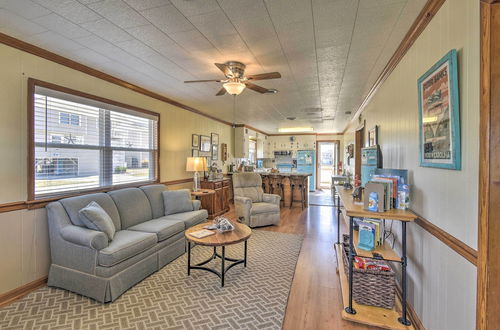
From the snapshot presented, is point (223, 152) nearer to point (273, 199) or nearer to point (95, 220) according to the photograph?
point (273, 199)

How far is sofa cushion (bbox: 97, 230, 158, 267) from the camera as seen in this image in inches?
88.1

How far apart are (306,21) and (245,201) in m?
3.25

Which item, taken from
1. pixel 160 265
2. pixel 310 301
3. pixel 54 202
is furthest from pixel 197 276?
pixel 54 202

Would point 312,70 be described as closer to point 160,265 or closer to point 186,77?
point 186,77

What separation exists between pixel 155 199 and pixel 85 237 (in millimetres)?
1436

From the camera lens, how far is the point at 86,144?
122 inches

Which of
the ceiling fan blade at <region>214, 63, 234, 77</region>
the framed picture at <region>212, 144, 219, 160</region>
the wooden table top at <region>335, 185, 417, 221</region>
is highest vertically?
the ceiling fan blade at <region>214, 63, 234, 77</region>

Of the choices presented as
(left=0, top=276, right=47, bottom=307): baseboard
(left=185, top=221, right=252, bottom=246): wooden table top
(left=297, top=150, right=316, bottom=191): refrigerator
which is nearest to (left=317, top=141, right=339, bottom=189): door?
(left=297, top=150, right=316, bottom=191): refrigerator

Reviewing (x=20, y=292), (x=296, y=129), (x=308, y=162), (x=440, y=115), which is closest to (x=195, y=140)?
(x=20, y=292)

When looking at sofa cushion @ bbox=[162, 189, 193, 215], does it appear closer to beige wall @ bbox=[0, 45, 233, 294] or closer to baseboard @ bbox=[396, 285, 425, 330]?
beige wall @ bbox=[0, 45, 233, 294]

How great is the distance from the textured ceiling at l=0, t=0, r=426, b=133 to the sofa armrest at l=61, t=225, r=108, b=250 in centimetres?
193

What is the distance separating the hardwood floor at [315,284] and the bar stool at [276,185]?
188 cm

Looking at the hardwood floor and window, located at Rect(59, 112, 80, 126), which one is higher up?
window, located at Rect(59, 112, 80, 126)

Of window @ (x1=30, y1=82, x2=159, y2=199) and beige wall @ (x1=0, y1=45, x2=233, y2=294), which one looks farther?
window @ (x1=30, y1=82, x2=159, y2=199)
